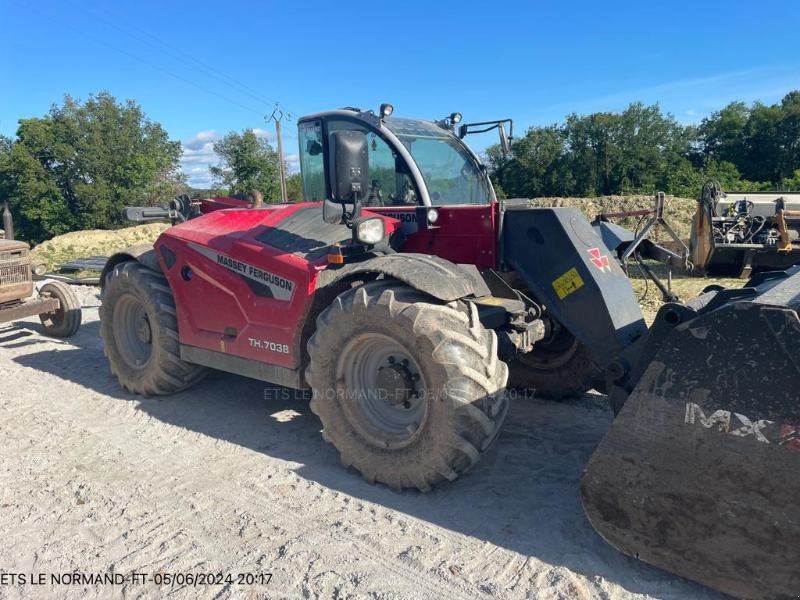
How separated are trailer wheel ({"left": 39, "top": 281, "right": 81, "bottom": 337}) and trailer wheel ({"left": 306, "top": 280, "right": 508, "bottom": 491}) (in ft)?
18.0

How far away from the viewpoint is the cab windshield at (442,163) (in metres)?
4.93

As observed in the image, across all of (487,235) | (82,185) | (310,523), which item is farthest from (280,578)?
(82,185)

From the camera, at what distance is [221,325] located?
15.8ft

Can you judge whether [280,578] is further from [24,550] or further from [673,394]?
[673,394]

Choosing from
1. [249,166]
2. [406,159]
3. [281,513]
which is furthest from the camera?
[249,166]

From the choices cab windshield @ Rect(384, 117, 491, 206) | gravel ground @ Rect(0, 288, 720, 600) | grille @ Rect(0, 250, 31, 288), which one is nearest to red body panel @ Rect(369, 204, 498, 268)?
cab windshield @ Rect(384, 117, 491, 206)

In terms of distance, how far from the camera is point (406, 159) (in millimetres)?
4805

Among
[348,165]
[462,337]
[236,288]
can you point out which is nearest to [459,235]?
[348,165]

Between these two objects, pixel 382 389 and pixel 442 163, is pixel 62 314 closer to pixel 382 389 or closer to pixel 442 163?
pixel 442 163

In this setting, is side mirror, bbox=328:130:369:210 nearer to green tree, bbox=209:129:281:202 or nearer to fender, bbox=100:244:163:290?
fender, bbox=100:244:163:290

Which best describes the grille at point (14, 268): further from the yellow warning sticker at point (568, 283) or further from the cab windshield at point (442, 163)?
the yellow warning sticker at point (568, 283)

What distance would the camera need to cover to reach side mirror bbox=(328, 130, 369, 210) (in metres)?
3.62

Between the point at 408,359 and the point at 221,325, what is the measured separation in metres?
1.75

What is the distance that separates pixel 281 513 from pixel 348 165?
201cm
